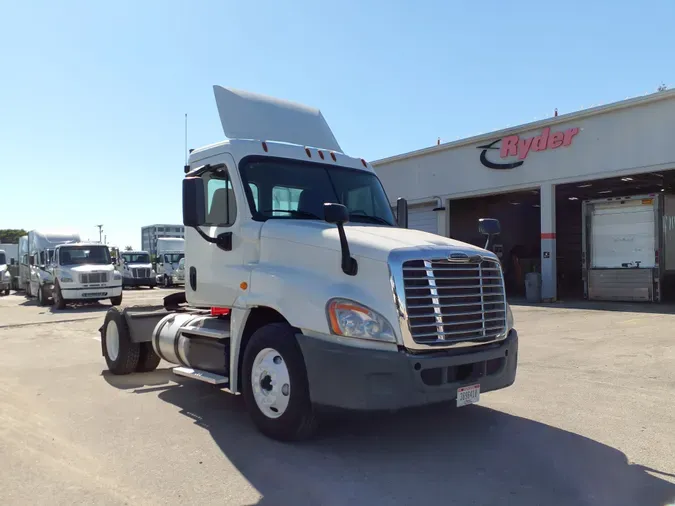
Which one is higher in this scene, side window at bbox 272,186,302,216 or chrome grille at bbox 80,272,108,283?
side window at bbox 272,186,302,216

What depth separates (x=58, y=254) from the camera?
66.7 ft

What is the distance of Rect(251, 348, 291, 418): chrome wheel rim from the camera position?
475 centimetres

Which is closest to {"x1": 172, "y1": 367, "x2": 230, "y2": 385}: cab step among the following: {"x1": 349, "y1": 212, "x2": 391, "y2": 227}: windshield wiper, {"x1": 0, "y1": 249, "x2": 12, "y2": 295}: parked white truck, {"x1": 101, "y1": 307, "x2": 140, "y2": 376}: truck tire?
{"x1": 101, "y1": 307, "x2": 140, "y2": 376}: truck tire

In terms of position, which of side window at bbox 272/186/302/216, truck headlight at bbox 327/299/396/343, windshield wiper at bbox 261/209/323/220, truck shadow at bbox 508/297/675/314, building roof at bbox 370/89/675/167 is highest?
building roof at bbox 370/89/675/167

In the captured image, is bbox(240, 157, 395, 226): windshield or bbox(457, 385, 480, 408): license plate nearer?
bbox(457, 385, 480, 408): license plate

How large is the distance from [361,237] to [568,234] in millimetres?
26910

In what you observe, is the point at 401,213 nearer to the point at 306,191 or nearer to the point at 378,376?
the point at 306,191

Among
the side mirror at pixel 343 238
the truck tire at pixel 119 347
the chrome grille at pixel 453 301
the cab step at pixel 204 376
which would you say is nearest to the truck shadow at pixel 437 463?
the cab step at pixel 204 376

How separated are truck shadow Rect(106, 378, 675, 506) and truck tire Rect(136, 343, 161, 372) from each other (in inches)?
97.3

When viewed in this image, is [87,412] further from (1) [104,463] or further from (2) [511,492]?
(2) [511,492]

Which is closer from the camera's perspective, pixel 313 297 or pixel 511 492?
pixel 511 492

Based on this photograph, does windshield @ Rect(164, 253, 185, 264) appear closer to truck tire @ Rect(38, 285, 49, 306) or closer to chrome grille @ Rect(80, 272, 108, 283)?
truck tire @ Rect(38, 285, 49, 306)

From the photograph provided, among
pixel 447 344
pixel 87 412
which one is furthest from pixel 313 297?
Result: pixel 87 412

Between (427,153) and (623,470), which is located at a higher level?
(427,153)
